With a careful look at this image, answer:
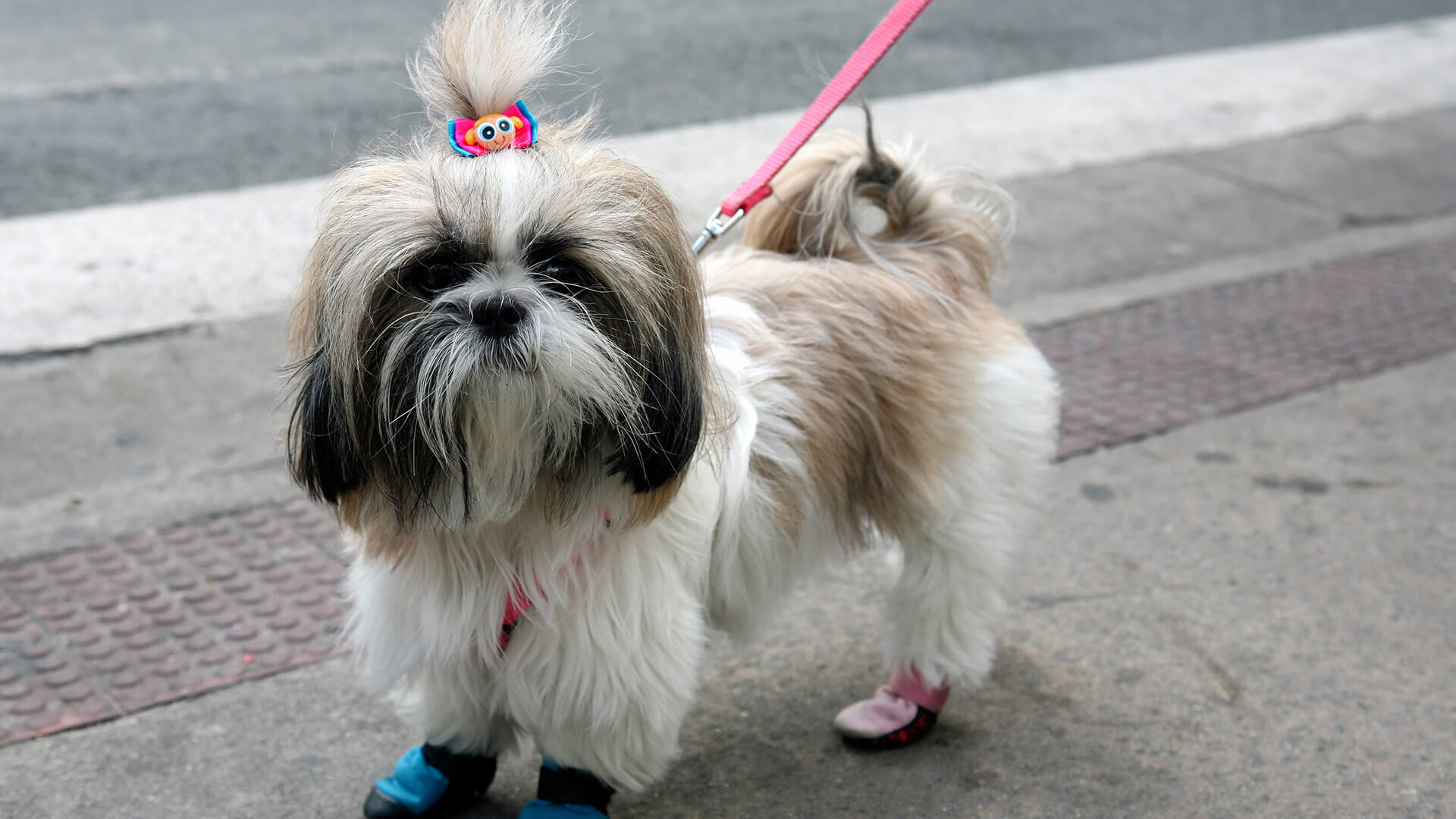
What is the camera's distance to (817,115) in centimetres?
289

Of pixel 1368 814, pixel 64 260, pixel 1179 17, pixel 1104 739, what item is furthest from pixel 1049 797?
pixel 1179 17

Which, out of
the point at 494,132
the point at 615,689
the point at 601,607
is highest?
the point at 494,132

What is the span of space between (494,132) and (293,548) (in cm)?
198

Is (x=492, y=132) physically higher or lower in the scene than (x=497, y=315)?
higher

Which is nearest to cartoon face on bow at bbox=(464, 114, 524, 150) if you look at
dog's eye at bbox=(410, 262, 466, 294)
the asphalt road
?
dog's eye at bbox=(410, 262, 466, 294)

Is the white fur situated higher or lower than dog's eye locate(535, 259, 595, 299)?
lower

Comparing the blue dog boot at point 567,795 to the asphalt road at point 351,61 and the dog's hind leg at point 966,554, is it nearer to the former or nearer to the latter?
the dog's hind leg at point 966,554

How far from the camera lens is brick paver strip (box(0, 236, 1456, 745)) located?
3072 mm

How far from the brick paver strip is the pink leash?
1.45 metres

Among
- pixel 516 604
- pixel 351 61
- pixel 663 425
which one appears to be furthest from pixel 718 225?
pixel 351 61

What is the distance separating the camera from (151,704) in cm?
296

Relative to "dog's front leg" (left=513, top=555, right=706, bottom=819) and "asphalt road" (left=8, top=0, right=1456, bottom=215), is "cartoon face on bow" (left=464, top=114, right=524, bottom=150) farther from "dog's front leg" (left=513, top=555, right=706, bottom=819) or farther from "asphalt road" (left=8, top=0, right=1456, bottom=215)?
"asphalt road" (left=8, top=0, right=1456, bottom=215)

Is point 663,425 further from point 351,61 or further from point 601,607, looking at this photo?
point 351,61

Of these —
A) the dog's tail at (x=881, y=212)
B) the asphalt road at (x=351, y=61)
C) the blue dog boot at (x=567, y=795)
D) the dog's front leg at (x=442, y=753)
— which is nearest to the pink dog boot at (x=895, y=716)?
the blue dog boot at (x=567, y=795)
